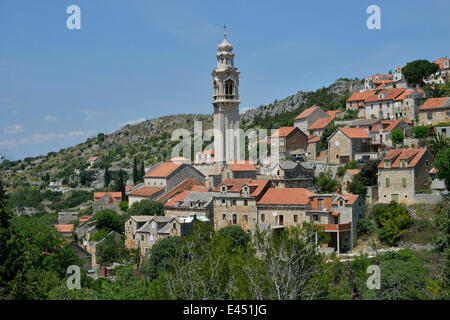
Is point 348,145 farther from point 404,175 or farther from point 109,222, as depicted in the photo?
point 109,222

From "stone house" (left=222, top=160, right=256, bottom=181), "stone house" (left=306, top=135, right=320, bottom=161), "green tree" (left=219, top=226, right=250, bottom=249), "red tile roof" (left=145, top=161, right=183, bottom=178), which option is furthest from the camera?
"stone house" (left=306, top=135, right=320, bottom=161)

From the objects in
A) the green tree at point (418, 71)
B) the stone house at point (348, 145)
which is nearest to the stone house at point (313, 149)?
the stone house at point (348, 145)

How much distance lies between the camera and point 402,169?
51.3m

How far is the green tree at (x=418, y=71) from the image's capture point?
8481 centimetres

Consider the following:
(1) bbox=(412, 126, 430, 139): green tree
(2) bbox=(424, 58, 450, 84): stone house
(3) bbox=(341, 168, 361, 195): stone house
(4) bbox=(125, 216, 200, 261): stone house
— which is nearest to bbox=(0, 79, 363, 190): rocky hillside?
(2) bbox=(424, 58, 450, 84): stone house

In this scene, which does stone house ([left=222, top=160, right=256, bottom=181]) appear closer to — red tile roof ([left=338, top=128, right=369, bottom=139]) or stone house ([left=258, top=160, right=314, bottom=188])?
stone house ([left=258, top=160, right=314, bottom=188])

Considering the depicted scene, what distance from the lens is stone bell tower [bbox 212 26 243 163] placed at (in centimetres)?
6975

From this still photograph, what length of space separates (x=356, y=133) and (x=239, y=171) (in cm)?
1653

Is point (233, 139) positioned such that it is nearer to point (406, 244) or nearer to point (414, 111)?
point (414, 111)

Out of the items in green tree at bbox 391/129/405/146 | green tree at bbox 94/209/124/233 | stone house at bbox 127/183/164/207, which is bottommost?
green tree at bbox 94/209/124/233

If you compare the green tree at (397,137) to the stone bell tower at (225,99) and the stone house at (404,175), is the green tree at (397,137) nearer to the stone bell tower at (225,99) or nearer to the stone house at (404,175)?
the stone house at (404,175)

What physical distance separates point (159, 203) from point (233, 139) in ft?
42.6

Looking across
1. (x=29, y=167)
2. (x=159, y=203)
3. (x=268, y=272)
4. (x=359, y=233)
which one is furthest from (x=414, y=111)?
(x=29, y=167)

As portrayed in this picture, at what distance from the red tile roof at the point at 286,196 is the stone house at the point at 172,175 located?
1908 centimetres
